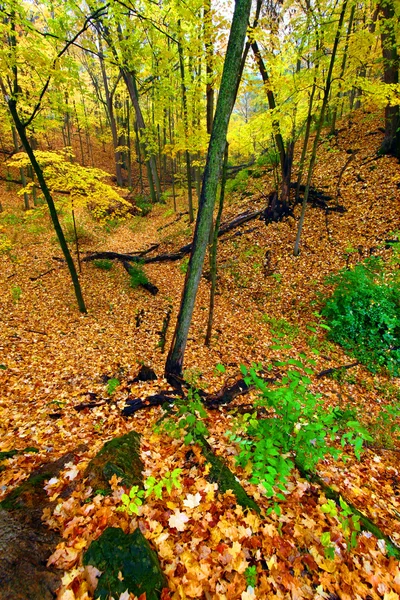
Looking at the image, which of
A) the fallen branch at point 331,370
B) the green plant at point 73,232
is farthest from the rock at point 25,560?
the green plant at point 73,232

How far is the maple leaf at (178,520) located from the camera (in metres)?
2.49

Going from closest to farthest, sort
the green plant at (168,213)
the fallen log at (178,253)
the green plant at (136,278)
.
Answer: the green plant at (136,278) → the fallen log at (178,253) → the green plant at (168,213)

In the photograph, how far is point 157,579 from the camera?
2.02m

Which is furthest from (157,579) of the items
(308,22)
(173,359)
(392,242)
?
(308,22)

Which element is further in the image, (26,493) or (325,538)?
(26,493)

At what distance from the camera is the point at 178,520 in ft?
8.34

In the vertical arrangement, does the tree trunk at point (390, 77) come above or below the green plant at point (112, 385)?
above

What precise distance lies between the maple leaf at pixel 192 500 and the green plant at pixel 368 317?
5979 mm

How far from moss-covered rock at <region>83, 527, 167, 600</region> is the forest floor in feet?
0.37

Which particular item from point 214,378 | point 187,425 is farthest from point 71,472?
point 214,378

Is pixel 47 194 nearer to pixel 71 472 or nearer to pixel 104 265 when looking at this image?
pixel 104 265

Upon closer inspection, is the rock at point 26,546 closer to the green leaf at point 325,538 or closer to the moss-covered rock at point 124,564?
the moss-covered rock at point 124,564

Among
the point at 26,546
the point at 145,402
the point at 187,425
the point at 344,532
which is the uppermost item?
the point at 26,546

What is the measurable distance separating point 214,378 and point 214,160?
14.0ft
